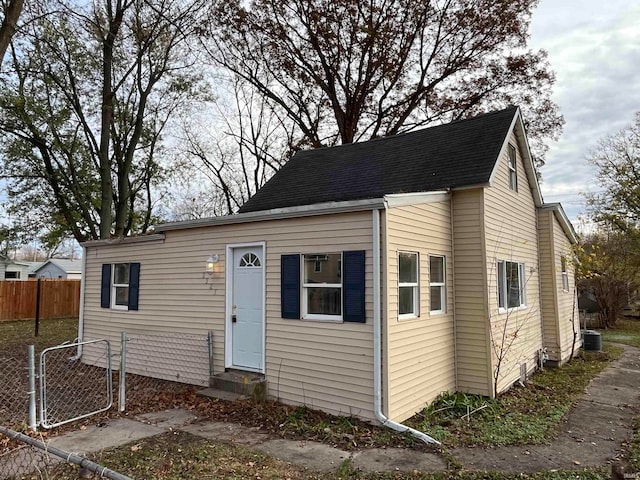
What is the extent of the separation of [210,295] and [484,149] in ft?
19.5

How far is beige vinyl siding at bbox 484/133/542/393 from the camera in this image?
7633 millimetres

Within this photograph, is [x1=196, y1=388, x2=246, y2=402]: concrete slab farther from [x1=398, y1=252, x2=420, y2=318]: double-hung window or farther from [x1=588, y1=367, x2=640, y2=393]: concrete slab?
[x1=588, y1=367, x2=640, y2=393]: concrete slab

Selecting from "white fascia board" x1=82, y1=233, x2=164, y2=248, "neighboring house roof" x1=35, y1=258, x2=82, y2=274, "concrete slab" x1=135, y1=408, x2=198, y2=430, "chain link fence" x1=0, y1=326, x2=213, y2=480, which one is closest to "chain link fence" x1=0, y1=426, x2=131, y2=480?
"chain link fence" x1=0, y1=326, x2=213, y2=480

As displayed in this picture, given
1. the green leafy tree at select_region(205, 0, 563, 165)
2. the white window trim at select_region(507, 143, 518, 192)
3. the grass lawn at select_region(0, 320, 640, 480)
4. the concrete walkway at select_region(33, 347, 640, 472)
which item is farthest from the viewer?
the green leafy tree at select_region(205, 0, 563, 165)

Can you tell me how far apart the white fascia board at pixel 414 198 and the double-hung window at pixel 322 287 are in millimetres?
1109

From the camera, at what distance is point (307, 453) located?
16.0ft

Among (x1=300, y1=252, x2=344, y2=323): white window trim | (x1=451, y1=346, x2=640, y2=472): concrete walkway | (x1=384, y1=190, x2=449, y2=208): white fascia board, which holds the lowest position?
(x1=451, y1=346, x2=640, y2=472): concrete walkway

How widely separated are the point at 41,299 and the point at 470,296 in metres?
19.7

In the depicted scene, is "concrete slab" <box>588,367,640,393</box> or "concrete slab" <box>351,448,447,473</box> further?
"concrete slab" <box>588,367,640,393</box>

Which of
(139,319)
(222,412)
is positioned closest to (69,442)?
(222,412)

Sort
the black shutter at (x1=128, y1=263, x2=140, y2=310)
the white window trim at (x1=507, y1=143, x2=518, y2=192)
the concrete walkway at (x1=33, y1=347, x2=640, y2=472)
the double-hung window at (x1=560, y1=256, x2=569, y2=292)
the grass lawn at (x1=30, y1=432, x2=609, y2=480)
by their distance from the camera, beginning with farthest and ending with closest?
the double-hung window at (x1=560, y1=256, x2=569, y2=292) < the white window trim at (x1=507, y1=143, x2=518, y2=192) < the black shutter at (x1=128, y1=263, x2=140, y2=310) < the concrete walkway at (x1=33, y1=347, x2=640, y2=472) < the grass lawn at (x1=30, y1=432, x2=609, y2=480)

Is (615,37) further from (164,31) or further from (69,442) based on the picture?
(164,31)

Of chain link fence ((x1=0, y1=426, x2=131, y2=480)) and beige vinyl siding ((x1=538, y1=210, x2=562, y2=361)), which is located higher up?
beige vinyl siding ((x1=538, y1=210, x2=562, y2=361))

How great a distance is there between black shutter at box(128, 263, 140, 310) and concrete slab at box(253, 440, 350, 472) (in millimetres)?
5263
